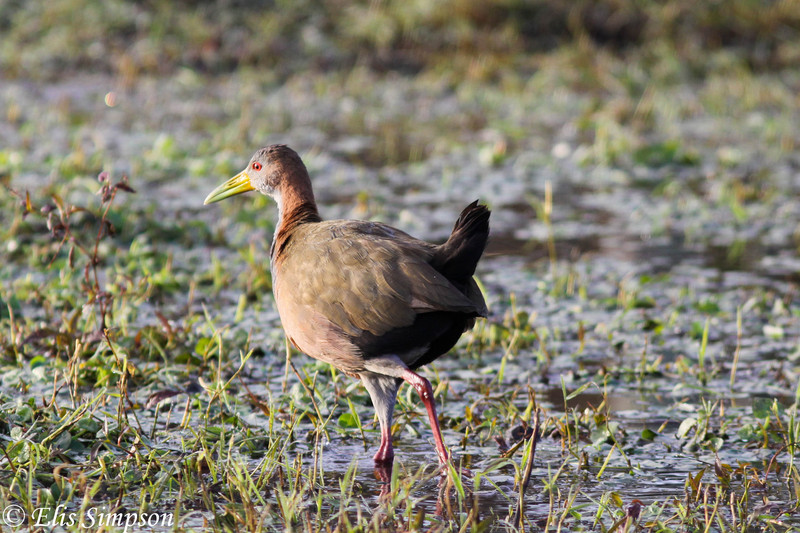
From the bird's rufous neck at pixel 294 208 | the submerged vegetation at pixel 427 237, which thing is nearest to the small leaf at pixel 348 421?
the submerged vegetation at pixel 427 237

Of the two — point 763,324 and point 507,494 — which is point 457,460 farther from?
point 763,324

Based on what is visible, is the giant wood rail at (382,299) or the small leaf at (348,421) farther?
the small leaf at (348,421)

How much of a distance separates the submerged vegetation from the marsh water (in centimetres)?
3

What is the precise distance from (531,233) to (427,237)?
803 mm

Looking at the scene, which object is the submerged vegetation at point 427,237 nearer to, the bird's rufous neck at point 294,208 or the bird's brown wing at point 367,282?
the bird's brown wing at point 367,282

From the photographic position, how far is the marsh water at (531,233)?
4688mm

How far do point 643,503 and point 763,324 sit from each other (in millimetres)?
2648

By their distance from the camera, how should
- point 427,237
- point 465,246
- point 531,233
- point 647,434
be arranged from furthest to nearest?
1. point 531,233
2. point 427,237
3. point 647,434
4. point 465,246

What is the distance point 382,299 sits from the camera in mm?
4203

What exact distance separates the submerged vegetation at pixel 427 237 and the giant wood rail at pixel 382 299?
0.26 m

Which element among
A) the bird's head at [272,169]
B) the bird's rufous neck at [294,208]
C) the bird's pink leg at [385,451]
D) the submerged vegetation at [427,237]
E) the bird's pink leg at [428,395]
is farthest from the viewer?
the bird's head at [272,169]

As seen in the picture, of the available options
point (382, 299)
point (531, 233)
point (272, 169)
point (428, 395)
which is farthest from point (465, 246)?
point (531, 233)

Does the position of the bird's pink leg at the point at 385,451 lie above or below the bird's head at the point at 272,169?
below

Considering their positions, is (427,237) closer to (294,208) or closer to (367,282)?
(294,208)
